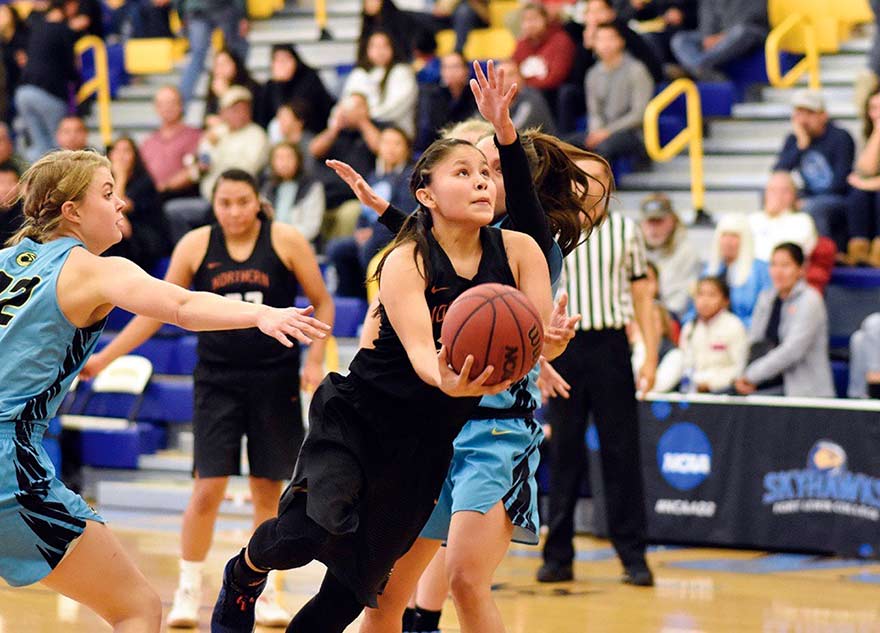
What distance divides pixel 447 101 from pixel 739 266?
3.05 metres

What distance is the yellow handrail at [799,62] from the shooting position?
12039mm

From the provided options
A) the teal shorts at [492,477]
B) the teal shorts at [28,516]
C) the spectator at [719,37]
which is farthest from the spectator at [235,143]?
the teal shorts at [28,516]

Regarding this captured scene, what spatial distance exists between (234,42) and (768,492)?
808 centimetres

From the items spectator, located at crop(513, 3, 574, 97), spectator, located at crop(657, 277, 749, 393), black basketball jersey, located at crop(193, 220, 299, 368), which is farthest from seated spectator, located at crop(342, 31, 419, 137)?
black basketball jersey, located at crop(193, 220, 299, 368)

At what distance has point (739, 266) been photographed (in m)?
10.1

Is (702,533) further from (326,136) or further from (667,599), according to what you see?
(326,136)

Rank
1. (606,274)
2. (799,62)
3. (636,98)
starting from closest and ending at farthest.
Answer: (606,274), (636,98), (799,62)

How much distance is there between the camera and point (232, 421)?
661cm

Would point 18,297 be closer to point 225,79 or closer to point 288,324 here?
point 288,324

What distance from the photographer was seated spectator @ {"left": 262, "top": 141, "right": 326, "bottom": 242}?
11.8 m

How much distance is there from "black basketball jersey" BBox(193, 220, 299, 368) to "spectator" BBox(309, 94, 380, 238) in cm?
519

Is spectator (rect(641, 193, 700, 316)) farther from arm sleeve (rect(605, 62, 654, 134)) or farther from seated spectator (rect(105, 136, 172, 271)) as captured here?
seated spectator (rect(105, 136, 172, 271))

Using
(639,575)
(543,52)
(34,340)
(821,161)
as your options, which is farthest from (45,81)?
(34,340)

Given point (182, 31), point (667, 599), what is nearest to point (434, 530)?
point (667, 599)
